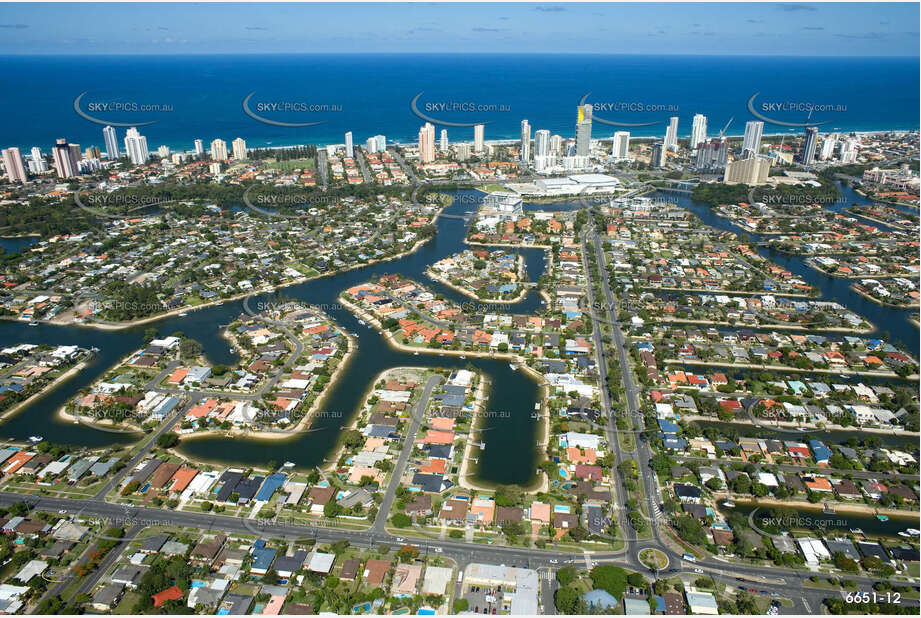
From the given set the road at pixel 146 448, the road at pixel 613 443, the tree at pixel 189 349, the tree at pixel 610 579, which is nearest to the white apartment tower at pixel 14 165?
the tree at pixel 189 349

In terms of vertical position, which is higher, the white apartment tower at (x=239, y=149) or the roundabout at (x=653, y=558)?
the white apartment tower at (x=239, y=149)

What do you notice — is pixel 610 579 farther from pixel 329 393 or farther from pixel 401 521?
pixel 329 393

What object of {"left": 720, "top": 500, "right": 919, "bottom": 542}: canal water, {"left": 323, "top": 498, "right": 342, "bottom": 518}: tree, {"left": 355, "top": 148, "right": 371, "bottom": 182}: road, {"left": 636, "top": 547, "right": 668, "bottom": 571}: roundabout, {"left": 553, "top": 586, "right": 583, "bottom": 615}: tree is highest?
{"left": 355, "top": 148, "right": 371, "bottom": 182}: road

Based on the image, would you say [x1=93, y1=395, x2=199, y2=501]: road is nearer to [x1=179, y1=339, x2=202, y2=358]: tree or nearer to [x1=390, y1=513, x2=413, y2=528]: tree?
[x1=179, y1=339, x2=202, y2=358]: tree

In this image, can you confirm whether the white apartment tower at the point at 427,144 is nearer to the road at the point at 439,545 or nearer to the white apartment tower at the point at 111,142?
the white apartment tower at the point at 111,142

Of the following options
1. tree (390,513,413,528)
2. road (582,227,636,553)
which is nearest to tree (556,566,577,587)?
road (582,227,636,553)

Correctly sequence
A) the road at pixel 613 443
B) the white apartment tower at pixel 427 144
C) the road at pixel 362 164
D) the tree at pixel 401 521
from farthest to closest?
the white apartment tower at pixel 427 144 → the road at pixel 362 164 → the road at pixel 613 443 → the tree at pixel 401 521

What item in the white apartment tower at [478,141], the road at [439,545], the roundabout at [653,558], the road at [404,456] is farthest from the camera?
the white apartment tower at [478,141]

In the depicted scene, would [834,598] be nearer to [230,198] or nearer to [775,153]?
[230,198]
